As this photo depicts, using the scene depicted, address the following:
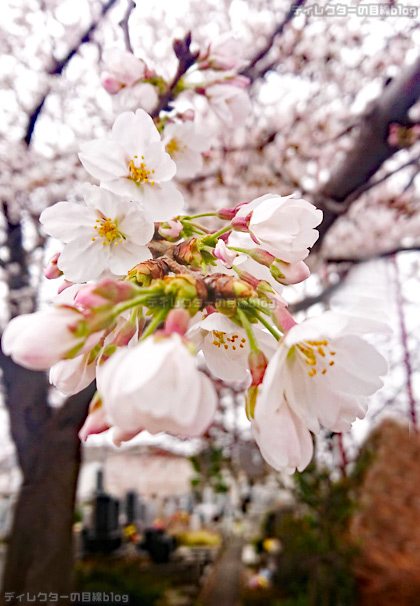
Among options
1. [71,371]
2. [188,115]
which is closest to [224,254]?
[71,371]

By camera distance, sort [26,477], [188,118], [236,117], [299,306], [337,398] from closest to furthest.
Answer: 1. [337,398]
2. [188,118]
3. [236,117]
4. [299,306]
5. [26,477]

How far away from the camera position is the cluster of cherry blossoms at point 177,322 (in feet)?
1.46

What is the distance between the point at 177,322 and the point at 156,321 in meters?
0.03

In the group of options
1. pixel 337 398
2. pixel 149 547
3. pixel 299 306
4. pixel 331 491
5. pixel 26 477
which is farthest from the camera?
pixel 149 547

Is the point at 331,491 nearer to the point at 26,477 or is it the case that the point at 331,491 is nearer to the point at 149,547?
the point at 26,477

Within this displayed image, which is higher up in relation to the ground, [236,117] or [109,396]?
[236,117]

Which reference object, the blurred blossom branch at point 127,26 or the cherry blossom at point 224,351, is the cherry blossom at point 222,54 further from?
the cherry blossom at point 224,351

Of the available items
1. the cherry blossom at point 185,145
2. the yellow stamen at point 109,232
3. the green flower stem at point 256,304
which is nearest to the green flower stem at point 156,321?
the green flower stem at point 256,304

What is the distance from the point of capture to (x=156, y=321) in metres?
0.49

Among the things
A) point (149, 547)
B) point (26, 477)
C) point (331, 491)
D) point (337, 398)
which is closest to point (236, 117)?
point (337, 398)

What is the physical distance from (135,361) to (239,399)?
803 cm

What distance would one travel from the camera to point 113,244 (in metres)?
0.67

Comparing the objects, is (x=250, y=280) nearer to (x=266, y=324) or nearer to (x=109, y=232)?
(x=266, y=324)

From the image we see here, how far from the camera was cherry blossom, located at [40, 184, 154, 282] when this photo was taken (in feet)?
2.18
